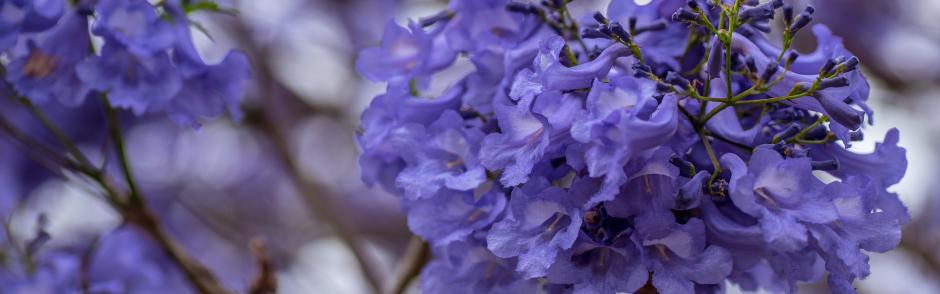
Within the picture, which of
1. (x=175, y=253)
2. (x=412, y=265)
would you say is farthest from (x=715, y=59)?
(x=175, y=253)

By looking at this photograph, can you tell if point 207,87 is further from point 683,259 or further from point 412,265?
point 683,259

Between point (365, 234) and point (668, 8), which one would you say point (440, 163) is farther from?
point (365, 234)

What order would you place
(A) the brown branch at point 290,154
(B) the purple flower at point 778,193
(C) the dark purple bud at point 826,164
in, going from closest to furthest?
(B) the purple flower at point 778,193 → (C) the dark purple bud at point 826,164 → (A) the brown branch at point 290,154

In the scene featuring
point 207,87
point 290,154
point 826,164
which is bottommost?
point 290,154

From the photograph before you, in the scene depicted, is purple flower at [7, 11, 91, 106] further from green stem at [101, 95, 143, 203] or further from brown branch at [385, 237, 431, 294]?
brown branch at [385, 237, 431, 294]

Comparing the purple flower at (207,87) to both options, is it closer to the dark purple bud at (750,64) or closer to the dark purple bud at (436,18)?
the dark purple bud at (436,18)

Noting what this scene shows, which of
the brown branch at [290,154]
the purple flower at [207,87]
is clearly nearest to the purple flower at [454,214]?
the purple flower at [207,87]

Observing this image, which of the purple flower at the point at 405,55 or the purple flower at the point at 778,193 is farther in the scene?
the purple flower at the point at 405,55
